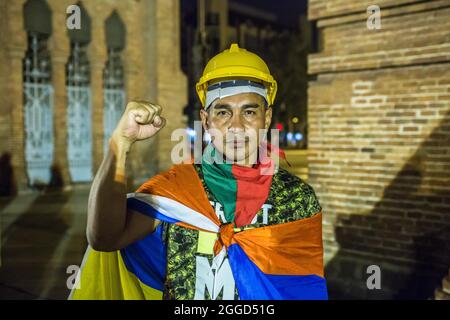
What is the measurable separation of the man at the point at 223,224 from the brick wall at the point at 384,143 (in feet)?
12.0

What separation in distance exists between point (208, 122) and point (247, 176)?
0.32m

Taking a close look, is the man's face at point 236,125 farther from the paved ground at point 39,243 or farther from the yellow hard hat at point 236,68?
the paved ground at point 39,243

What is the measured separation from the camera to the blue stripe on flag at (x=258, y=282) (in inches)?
79.7

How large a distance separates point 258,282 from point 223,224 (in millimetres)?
287

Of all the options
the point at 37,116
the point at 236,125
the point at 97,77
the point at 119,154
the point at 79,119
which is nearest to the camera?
the point at 119,154

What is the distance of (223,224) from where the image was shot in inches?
83.8

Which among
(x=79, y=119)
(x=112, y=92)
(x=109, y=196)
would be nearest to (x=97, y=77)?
(x=112, y=92)

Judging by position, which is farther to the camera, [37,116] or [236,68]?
[37,116]

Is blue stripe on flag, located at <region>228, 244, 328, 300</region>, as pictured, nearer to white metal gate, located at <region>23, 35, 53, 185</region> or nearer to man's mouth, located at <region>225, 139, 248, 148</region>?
man's mouth, located at <region>225, 139, 248, 148</region>

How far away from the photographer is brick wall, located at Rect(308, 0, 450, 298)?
5410mm

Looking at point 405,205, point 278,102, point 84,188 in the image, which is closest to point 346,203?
point 405,205

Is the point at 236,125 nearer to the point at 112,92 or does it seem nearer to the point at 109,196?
the point at 109,196

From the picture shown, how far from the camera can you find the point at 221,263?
2070 mm

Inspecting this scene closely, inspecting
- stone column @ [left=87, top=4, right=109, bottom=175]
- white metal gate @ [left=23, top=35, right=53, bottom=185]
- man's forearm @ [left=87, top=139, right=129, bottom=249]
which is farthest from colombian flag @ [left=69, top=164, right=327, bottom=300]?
stone column @ [left=87, top=4, right=109, bottom=175]
